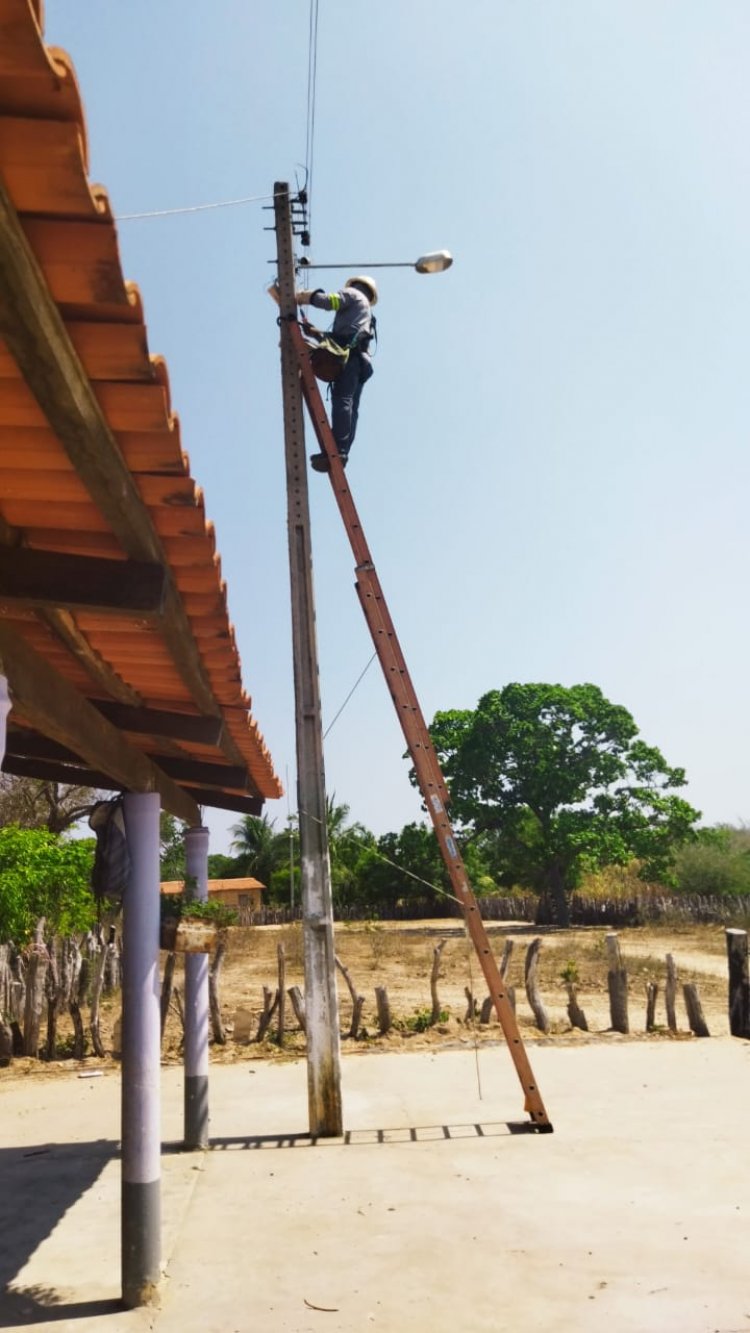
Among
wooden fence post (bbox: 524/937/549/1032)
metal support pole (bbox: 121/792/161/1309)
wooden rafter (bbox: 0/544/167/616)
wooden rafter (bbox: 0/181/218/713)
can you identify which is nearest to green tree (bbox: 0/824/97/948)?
wooden fence post (bbox: 524/937/549/1032)

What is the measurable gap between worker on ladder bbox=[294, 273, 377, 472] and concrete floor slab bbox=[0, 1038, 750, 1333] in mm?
5139

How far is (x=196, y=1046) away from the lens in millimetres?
7105

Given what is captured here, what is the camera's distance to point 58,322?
178 cm

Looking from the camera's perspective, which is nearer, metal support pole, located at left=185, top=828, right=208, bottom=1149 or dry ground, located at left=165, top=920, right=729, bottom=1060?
metal support pole, located at left=185, top=828, right=208, bottom=1149

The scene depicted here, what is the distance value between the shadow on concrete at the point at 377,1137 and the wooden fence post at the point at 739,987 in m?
5.00

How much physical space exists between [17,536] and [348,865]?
129 feet

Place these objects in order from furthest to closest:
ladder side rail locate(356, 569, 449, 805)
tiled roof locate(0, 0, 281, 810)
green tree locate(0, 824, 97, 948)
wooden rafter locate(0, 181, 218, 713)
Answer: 1. green tree locate(0, 824, 97, 948)
2. ladder side rail locate(356, 569, 449, 805)
3. wooden rafter locate(0, 181, 218, 713)
4. tiled roof locate(0, 0, 281, 810)

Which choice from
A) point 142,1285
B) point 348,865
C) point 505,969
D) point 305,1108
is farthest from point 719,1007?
point 348,865

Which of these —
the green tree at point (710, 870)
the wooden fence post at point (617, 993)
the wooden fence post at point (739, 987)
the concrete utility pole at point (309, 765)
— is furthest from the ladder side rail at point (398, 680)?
the green tree at point (710, 870)

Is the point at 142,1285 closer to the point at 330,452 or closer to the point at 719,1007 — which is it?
the point at 330,452

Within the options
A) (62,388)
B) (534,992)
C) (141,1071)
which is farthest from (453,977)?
(62,388)

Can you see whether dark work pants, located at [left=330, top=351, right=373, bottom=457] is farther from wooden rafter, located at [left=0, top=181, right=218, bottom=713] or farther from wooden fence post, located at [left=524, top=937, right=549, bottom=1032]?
wooden fence post, located at [left=524, top=937, right=549, bottom=1032]

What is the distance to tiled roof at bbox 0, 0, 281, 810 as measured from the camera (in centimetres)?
144

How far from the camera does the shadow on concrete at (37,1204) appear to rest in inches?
168
